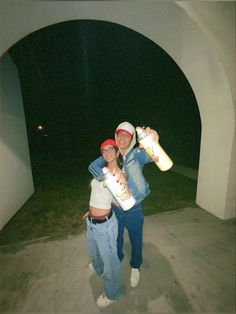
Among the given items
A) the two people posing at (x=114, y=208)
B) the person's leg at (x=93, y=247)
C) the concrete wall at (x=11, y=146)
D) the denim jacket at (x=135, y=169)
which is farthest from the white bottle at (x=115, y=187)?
the concrete wall at (x=11, y=146)

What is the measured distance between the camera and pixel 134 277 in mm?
3008

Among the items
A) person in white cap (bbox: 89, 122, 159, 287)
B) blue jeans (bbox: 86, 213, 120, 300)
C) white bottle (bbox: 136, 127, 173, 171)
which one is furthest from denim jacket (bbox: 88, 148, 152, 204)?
blue jeans (bbox: 86, 213, 120, 300)

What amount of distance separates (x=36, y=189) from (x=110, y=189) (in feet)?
16.9

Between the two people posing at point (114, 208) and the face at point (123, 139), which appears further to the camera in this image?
the face at point (123, 139)

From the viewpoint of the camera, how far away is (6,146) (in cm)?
451

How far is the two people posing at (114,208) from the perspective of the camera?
2371mm

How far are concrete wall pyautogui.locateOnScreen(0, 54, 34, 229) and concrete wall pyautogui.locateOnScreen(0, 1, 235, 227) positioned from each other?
1.26 m

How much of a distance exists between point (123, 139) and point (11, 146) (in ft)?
10.5

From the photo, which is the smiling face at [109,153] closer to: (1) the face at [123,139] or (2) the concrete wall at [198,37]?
(1) the face at [123,139]

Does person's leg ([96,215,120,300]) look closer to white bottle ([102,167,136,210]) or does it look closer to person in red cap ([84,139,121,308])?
person in red cap ([84,139,121,308])

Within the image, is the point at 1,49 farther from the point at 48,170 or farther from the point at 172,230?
the point at 48,170

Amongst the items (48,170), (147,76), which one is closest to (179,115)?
(147,76)

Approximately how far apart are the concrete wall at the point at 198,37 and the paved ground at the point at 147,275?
116 cm

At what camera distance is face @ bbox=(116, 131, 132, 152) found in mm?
2498
